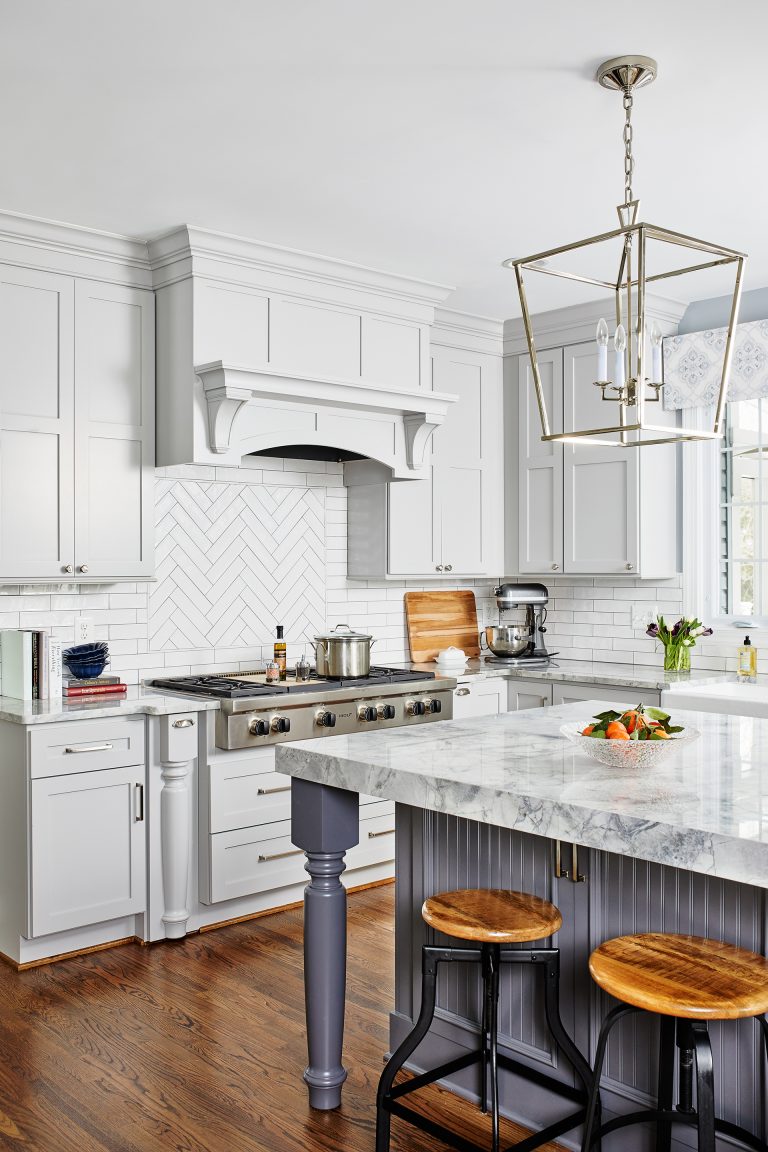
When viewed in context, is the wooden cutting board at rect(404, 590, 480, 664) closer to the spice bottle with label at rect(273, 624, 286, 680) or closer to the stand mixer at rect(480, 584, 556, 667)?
the stand mixer at rect(480, 584, 556, 667)

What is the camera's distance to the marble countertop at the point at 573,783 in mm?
1899

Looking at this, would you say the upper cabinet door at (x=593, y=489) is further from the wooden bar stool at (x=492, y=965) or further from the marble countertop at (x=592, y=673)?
the wooden bar stool at (x=492, y=965)

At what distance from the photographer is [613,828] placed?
6.53 feet

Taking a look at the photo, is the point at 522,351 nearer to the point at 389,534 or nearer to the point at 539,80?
the point at 389,534

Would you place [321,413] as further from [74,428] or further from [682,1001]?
[682,1001]

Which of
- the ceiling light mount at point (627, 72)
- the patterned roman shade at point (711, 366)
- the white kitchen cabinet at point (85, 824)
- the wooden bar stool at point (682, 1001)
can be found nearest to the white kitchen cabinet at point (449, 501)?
the patterned roman shade at point (711, 366)

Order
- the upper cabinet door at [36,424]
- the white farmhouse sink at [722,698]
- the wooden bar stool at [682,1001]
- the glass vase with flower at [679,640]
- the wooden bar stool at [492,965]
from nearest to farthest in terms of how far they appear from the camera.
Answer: the wooden bar stool at [682,1001] → the wooden bar stool at [492,965] → the upper cabinet door at [36,424] → the white farmhouse sink at [722,698] → the glass vase with flower at [679,640]

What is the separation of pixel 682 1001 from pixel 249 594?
11.3 feet

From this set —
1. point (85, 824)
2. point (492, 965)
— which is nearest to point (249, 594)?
point (85, 824)

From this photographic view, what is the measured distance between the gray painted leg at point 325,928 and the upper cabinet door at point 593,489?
296 centimetres

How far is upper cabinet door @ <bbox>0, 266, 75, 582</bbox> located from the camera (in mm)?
4027

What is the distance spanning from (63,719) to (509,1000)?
196 centimetres

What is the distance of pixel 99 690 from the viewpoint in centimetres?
415

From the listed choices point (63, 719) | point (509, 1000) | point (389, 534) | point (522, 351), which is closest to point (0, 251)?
point (63, 719)
